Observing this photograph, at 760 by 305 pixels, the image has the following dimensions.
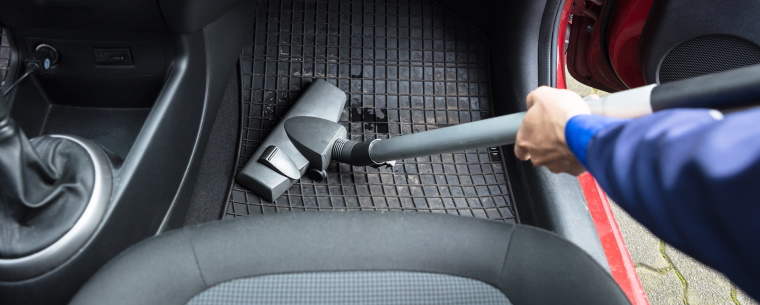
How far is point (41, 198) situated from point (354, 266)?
40 cm

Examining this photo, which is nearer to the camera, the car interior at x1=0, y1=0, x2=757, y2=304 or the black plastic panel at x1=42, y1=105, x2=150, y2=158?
the car interior at x1=0, y1=0, x2=757, y2=304

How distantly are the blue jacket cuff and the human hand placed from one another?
27mm

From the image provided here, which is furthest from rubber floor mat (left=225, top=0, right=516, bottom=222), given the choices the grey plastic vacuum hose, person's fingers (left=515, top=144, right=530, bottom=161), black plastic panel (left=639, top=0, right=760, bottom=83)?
person's fingers (left=515, top=144, right=530, bottom=161)

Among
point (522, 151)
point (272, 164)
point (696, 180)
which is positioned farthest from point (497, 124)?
point (272, 164)

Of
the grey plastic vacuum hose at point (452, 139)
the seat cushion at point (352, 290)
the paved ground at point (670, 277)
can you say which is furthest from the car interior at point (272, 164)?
the paved ground at point (670, 277)

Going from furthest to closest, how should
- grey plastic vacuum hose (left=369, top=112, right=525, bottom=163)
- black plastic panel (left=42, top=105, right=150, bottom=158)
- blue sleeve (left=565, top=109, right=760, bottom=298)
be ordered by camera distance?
1. black plastic panel (left=42, top=105, right=150, bottom=158)
2. grey plastic vacuum hose (left=369, top=112, right=525, bottom=163)
3. blue sleeve (left=565, top=109, right=760, bottom=298)

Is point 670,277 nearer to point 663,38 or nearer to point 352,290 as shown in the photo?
point 663,38

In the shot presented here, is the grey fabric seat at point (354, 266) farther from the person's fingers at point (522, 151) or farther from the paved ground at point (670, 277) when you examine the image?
the paved ground at point (670, 277)

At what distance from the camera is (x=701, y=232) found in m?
0.39

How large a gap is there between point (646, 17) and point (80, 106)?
953 mm

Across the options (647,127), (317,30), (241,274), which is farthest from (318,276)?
(317,30)

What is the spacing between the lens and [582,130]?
0.51m

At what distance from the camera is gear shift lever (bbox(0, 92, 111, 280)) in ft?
2.27

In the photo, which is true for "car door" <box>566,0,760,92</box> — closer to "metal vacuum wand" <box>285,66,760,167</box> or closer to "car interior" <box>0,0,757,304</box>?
"car interior" <box>0,0,757,304</box>
